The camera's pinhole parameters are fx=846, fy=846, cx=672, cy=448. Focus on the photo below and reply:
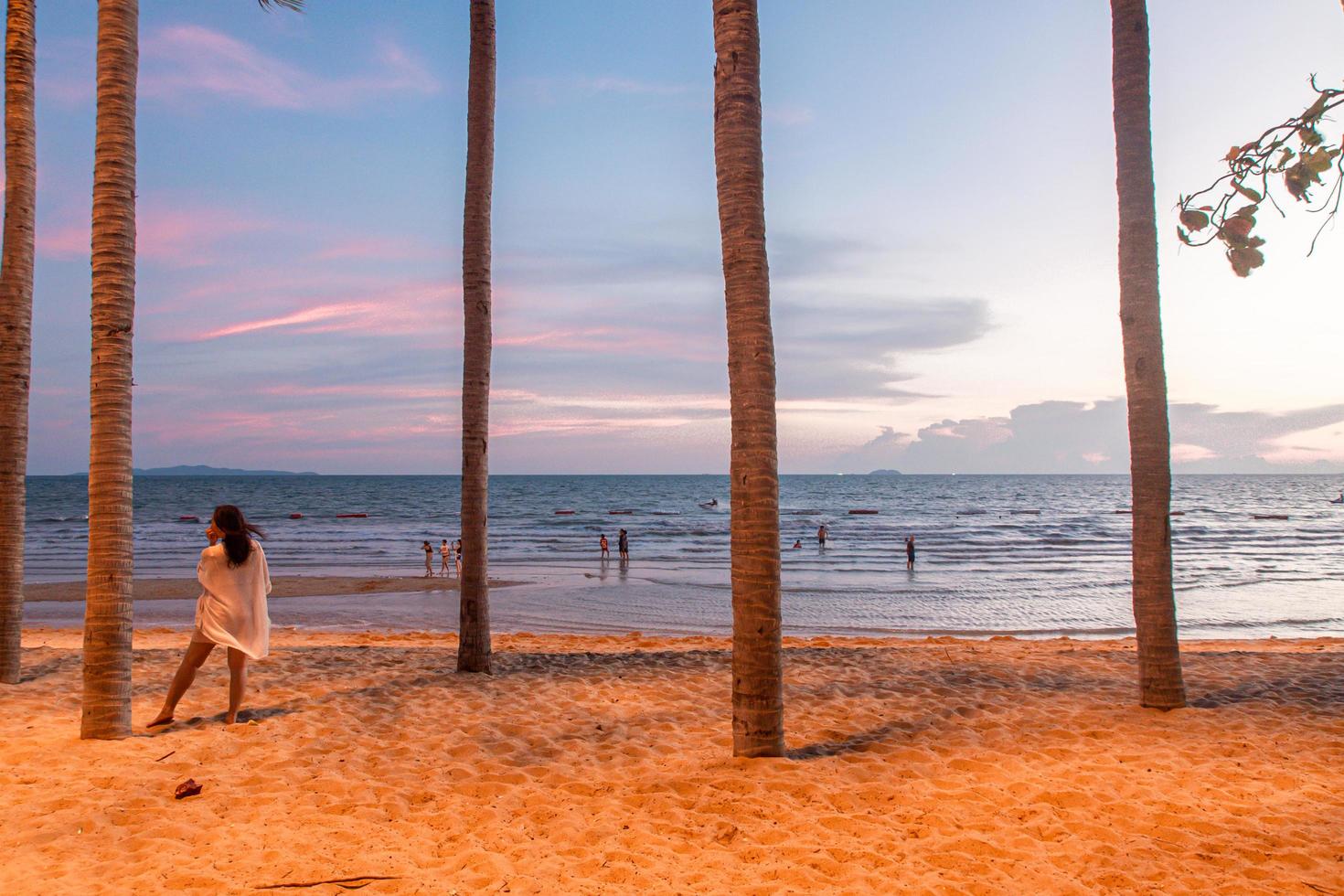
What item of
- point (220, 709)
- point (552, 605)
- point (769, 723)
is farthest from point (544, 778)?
point (552, 605)

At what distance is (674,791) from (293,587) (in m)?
22.9

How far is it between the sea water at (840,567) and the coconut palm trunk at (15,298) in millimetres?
10064

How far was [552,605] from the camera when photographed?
2142cm

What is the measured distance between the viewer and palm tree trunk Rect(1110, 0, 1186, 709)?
7.27m

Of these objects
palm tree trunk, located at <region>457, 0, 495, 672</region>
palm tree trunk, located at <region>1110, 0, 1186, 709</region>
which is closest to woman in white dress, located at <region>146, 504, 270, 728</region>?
palm tree trunk, located at <region>457, 0, 495, 672</region>

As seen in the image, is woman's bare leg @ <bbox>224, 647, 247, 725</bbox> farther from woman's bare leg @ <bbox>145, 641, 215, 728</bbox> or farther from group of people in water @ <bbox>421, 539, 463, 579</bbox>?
group of people in water @ <bbox>421, 539, 463, 579</bbox>

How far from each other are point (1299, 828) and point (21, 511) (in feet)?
35.9

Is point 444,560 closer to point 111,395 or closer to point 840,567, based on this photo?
point 840,567

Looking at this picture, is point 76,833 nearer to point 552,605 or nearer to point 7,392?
point 7,392

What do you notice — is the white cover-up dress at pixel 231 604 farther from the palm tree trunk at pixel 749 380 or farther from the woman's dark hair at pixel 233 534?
the palm tree trunk at pixel 749 380

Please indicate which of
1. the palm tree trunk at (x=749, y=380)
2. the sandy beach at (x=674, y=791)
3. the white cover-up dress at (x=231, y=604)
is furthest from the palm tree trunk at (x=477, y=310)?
the palm tree trunk at (x=749, y=380)

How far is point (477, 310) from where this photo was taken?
912cm

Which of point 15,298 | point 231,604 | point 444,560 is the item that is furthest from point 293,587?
point 231,604

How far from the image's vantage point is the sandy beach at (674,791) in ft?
13.8
